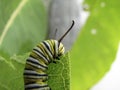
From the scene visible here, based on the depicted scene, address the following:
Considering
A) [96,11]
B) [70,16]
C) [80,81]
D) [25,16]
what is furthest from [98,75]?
[70,16]

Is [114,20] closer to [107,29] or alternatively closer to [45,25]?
[107,29]

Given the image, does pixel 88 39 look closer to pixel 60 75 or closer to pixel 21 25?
pixel 21 25

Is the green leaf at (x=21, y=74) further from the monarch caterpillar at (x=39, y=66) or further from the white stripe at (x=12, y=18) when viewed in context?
the white stripe at (x=12, y=18)

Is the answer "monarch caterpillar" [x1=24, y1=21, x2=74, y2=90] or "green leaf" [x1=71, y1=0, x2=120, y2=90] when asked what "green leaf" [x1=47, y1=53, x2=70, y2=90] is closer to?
"monarch caterpillar" [x1=24, y1=21, x2=74, y2=90]

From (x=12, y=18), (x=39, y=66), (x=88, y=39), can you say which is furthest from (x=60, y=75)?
(x=12, y=18)

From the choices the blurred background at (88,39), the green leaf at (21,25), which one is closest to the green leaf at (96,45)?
the blurred background at (88,39)
